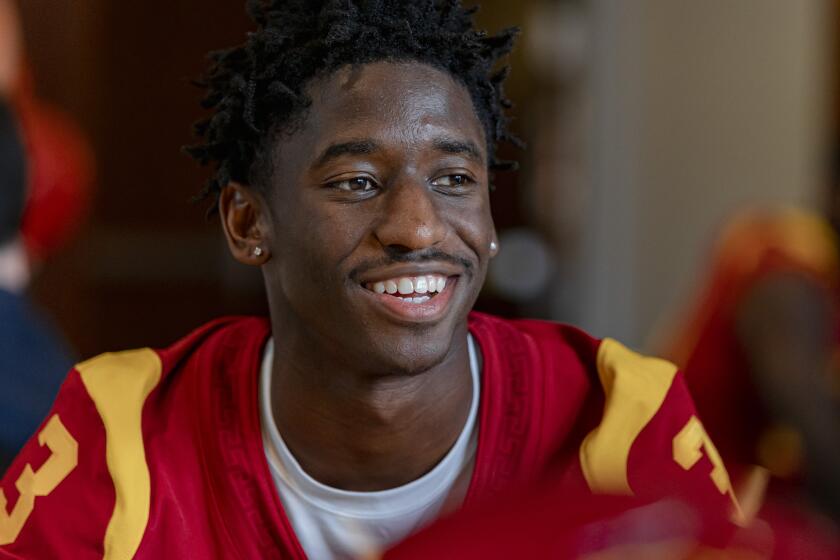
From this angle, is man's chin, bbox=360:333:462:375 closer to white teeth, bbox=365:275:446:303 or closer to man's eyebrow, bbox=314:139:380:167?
white teeth, bbox=365:275:446:303

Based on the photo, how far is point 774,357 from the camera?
6.51 feet

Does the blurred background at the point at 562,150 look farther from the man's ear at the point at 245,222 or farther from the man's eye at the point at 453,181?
the man's eye at the point at 453,181

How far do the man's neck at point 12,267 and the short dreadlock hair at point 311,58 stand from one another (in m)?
0.85

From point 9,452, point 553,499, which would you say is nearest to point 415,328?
point 553,499

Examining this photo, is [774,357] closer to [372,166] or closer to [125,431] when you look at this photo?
[372,166]

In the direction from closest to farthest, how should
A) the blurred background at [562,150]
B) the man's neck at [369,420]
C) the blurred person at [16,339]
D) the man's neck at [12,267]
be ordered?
the man's neck at [369,420]
the blurred person at [16,339]
the man's neck at [12,267]
the blurred background at [562,150]

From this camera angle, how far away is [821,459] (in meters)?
1.84

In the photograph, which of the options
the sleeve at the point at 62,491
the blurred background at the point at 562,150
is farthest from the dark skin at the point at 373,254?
the blurred background at the point at 562,150

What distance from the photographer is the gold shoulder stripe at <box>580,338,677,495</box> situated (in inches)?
48.8

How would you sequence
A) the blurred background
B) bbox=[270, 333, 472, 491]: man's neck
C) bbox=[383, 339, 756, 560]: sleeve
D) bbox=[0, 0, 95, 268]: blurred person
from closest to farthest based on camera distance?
bbox=[383, 339, 756, 560]: sleeve
bbox=[270, 333, 472, 491]: man's neck
bbox=[0, 0, 95, 268]: blurred person
the blurred background

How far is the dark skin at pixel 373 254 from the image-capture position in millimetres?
1204

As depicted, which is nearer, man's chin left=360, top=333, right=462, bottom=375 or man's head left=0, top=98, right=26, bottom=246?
man's chin left=360, top=333, right=462, bottom=375

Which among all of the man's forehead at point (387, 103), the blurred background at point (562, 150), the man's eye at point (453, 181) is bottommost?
the blurred background at point (562, 150)

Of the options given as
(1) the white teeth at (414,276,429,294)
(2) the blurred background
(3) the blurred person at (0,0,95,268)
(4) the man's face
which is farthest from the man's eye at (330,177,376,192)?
(2) the blurred background
